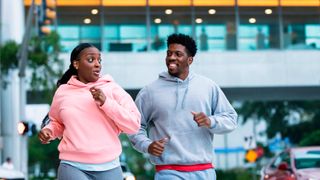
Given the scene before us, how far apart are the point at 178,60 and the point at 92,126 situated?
113 centimetres

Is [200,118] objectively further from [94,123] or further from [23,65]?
[23,65]

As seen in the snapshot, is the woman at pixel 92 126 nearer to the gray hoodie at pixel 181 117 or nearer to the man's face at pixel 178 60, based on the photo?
the gray hoodie at pixel 181 117

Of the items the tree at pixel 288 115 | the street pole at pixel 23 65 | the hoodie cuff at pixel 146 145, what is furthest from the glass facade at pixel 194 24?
the hoodie cuff at pixel 146 145

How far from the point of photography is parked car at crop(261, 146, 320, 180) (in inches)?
550

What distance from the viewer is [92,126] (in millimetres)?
5238

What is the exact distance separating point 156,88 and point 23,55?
18058 millimetres

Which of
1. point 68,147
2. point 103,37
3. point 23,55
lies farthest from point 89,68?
point 103,37

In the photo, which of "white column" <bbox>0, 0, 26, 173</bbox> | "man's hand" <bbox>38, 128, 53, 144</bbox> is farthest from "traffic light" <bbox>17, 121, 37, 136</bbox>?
"man's hand" <bbox>38, 128, 53, 144</bbox>

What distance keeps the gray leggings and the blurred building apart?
96.6 feet

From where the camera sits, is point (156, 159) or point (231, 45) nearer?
point (156, 159)

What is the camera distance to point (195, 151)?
594 centimetres

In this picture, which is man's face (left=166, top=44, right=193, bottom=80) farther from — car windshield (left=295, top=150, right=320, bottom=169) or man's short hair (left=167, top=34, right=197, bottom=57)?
car windshield (left=295, top=150, right=320, bottom=169)

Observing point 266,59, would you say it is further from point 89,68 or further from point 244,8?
point 89,68

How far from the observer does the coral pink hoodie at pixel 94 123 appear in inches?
205
